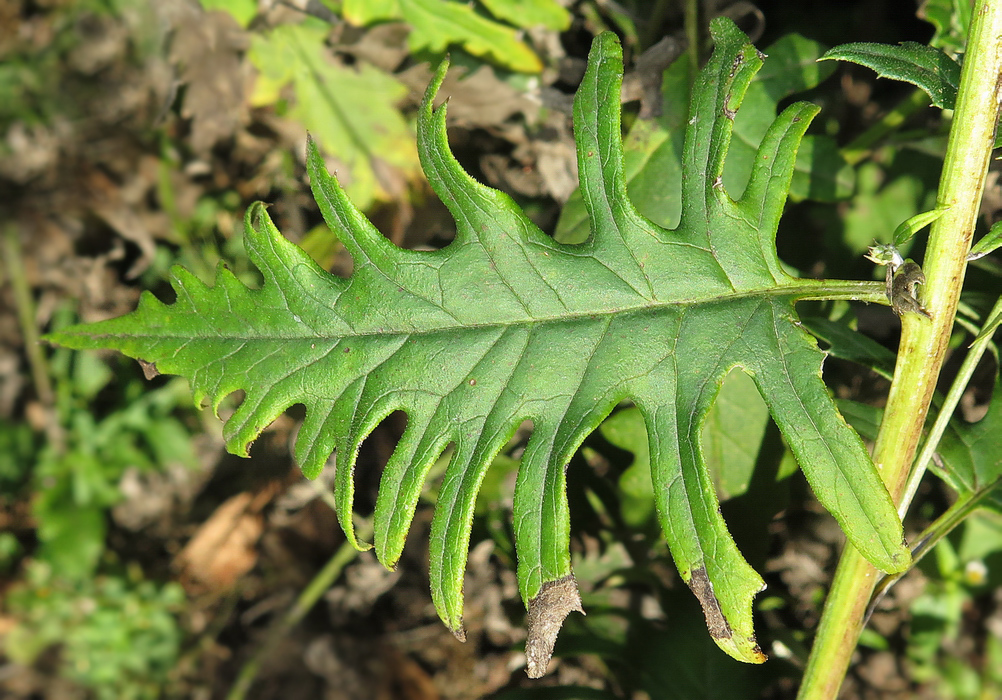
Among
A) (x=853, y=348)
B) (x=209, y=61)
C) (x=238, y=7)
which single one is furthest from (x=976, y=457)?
(x=209, y=61)

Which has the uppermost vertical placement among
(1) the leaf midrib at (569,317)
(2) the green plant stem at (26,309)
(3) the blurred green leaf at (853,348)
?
(1) the leaf midrib at (569,317)

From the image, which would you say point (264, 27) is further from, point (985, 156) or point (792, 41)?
point (985, 156)

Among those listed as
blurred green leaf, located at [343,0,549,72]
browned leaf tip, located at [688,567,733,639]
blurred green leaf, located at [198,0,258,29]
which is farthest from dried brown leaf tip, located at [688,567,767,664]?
Result: blurred green leaf, located at [198,0,258,29]

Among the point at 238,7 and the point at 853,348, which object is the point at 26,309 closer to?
the point at 238,7

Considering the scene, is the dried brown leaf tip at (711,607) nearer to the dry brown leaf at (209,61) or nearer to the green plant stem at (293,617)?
the green plant stem at (293,617)

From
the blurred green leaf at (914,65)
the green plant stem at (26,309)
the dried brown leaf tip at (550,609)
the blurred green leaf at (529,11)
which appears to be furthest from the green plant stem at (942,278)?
the green plant stem at (26,309)

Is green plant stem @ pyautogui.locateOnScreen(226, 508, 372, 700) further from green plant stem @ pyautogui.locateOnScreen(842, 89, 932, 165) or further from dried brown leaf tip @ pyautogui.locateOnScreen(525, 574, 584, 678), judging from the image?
green plant stem @ pyautogui.locateOnScreen(842, 89, 932, 165)
